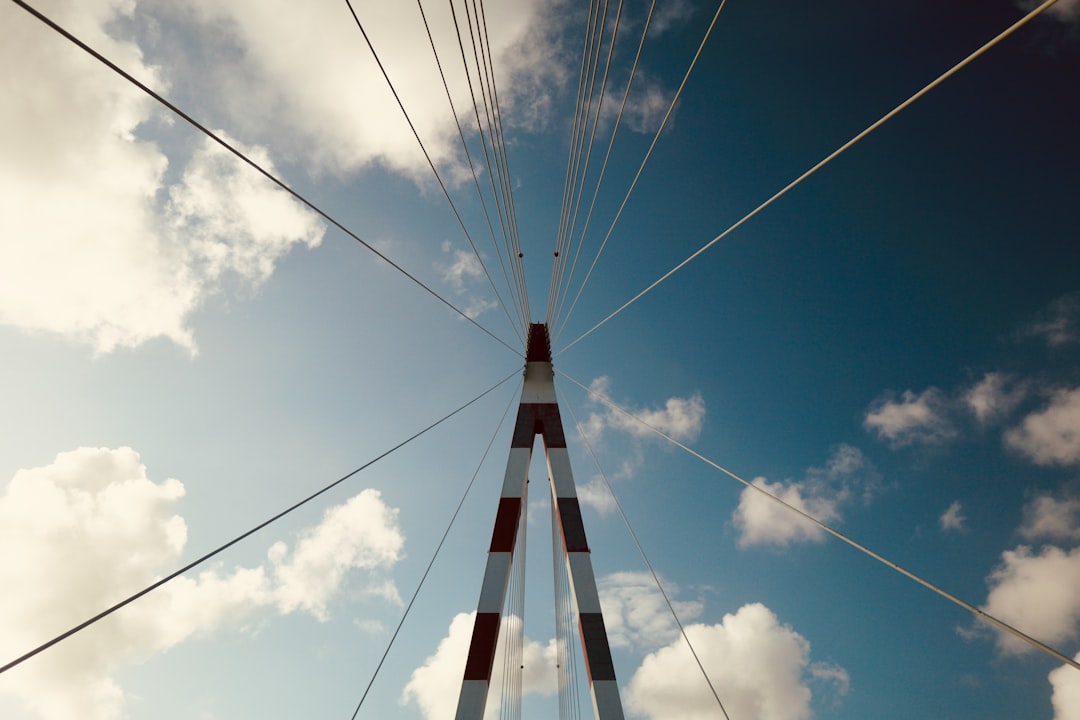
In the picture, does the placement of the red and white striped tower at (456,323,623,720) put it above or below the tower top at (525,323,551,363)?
below

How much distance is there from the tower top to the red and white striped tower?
2 centimetres

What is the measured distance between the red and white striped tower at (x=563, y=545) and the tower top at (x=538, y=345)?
2 centimetres

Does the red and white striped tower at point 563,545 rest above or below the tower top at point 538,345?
below

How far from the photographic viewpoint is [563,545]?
32.6ft

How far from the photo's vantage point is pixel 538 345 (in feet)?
40.2

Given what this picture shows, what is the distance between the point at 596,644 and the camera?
28.9 feet

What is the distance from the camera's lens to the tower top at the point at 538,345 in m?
12.0

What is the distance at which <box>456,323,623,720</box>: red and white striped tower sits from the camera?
843 cm

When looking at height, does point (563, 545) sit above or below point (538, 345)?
below

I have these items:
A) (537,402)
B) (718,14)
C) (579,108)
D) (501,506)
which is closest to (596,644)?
(501,506)

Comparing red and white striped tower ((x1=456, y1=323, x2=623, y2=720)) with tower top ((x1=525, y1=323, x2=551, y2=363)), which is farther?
tower top ((x1=525, y1=323, x2=551, y2=363))

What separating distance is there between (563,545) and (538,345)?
4.27 m

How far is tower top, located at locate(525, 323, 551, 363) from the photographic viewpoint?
39.4 feet

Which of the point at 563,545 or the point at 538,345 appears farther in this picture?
the point at 538,345
